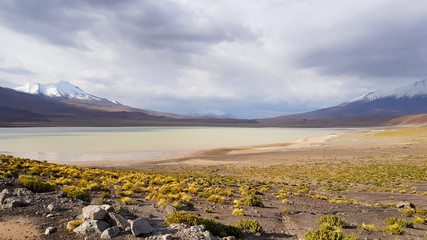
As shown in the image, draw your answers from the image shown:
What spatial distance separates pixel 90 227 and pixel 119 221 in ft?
2.25

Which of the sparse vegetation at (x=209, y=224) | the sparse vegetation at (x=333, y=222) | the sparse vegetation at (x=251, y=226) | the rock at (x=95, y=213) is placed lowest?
the sparse vegetation at (x=333, y=222)

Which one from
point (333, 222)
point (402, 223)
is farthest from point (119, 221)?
point (402, 223)

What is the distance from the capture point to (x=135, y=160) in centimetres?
3694

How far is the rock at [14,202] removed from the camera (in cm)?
834

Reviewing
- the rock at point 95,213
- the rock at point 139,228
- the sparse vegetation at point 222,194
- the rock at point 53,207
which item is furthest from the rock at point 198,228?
the rock at point 53,207

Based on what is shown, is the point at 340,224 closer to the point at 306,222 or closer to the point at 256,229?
the point at 306,222

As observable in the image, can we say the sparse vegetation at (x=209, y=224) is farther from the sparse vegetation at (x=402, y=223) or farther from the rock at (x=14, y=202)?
the sparse vegetation at (x=402, y=223)

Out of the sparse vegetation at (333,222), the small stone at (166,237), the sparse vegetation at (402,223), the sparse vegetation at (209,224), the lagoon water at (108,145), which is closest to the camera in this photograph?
the small stone at (166,237)

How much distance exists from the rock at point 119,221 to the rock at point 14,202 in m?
3.54

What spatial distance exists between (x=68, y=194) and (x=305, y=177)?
782 inches

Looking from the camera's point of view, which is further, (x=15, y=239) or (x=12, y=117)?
(x=12, y=117)

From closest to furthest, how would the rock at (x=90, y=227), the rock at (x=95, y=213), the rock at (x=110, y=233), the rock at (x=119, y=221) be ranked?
1. the rock at (x=110, y=233)
2. the rock at (x=90, y=227)
3. the rock at (x=119, y=221)
4. the rock at (x=95, y=213)

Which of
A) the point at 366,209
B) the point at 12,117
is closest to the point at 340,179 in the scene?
the point at 366,209

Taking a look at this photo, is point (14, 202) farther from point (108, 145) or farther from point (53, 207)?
point (108, 145)
